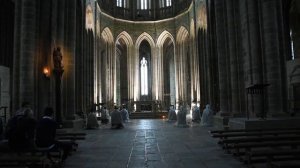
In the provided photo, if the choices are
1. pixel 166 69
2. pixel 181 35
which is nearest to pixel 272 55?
pixel 181 35

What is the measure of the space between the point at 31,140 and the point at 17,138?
0.33m

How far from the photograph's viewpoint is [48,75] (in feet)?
51.6

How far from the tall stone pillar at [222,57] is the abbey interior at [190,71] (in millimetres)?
66

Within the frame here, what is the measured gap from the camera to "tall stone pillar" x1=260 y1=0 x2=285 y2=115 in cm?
1362

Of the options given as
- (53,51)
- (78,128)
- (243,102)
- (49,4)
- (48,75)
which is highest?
(49,4)

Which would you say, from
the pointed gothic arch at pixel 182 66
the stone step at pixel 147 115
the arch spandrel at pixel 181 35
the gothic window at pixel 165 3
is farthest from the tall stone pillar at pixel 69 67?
the gothic window at pixel 165 3

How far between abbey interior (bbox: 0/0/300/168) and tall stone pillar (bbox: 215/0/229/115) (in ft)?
0.22

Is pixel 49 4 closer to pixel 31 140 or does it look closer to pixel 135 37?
pixel 31 140

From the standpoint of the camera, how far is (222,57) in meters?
20.6

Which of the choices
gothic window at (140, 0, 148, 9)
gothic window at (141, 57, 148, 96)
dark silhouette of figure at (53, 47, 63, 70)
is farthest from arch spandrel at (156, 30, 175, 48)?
dark silhouette of figure at (53, 47, 63, 70)

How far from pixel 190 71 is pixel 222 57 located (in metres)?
18.0

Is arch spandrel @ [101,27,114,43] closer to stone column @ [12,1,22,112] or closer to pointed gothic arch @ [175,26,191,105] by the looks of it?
pointed gothic arch @ [175,26,191,105]

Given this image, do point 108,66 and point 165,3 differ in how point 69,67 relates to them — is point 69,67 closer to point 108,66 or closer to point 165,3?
point 108,66

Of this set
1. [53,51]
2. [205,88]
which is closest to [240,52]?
[53,51]
